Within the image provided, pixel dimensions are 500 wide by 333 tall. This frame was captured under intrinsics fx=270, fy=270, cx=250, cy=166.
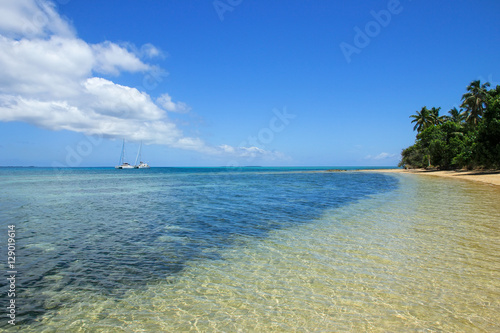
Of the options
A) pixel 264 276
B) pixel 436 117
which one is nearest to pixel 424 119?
pixel 436 117

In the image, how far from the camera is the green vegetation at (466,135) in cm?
3934

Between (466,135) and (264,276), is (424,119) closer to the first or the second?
(466,135)

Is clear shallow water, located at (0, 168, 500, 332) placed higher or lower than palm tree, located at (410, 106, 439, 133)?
lower

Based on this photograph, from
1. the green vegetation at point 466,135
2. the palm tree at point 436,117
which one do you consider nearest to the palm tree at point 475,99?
the green vegetation at point 466,135

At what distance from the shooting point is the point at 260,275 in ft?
22.9

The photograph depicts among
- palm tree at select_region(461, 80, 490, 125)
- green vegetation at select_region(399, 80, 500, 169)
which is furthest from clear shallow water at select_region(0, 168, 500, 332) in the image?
palm tree at select_region(461, 80, 490, 125)

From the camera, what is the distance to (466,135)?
182 feet

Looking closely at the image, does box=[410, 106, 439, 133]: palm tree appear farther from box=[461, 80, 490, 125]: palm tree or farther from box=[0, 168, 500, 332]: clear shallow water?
box=[0, 168, 500, 332]: clear shallow water

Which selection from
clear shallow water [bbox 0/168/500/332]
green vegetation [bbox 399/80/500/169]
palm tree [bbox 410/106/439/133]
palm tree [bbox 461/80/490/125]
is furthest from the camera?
palm tree [bbox 410/106/439/133]

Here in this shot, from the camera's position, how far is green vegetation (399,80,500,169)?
3934 centimetres

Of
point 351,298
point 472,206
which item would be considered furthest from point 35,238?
point 472,206

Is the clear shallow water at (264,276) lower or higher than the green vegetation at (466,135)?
lower

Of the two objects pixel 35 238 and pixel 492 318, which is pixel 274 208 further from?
pixel 492 318

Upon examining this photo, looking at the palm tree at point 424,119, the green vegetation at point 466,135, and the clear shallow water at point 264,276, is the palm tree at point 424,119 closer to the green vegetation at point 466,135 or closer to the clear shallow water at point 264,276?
the green vegetation at point 466,135
